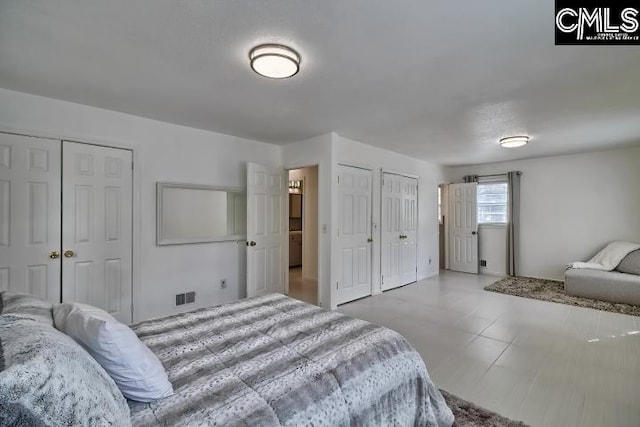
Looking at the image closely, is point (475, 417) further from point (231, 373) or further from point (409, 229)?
point (409, 229)

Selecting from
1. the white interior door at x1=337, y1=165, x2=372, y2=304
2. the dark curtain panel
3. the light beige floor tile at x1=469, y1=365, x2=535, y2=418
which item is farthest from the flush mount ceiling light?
the light beige floor tile at x1=469, y1=365, x2=535, y2=418

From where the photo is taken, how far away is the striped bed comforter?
112 centimetres

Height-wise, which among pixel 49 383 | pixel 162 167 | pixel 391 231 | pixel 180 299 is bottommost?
pixel 180 299

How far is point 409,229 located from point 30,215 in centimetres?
520

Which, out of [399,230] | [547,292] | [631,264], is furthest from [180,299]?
[631,264]

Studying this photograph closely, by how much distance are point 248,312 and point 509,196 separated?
19.7 ft

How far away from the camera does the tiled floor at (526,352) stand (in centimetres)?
203

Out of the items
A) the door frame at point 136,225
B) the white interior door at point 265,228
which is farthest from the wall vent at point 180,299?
the white interior door at point 265,228

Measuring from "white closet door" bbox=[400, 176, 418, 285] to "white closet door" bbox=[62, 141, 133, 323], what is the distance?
13.9ft

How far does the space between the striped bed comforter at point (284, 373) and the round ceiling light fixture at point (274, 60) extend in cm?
171

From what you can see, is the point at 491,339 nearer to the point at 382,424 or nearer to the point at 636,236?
the point at 382,424

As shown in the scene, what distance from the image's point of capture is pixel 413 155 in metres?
5.54

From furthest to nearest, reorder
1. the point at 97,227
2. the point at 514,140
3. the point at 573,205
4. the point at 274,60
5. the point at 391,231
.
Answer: the point at 573,205 < the point at 391,231 < the point at 514,140 < the point at 97,227 < the point at 274,60

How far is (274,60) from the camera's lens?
1996 millimetres
